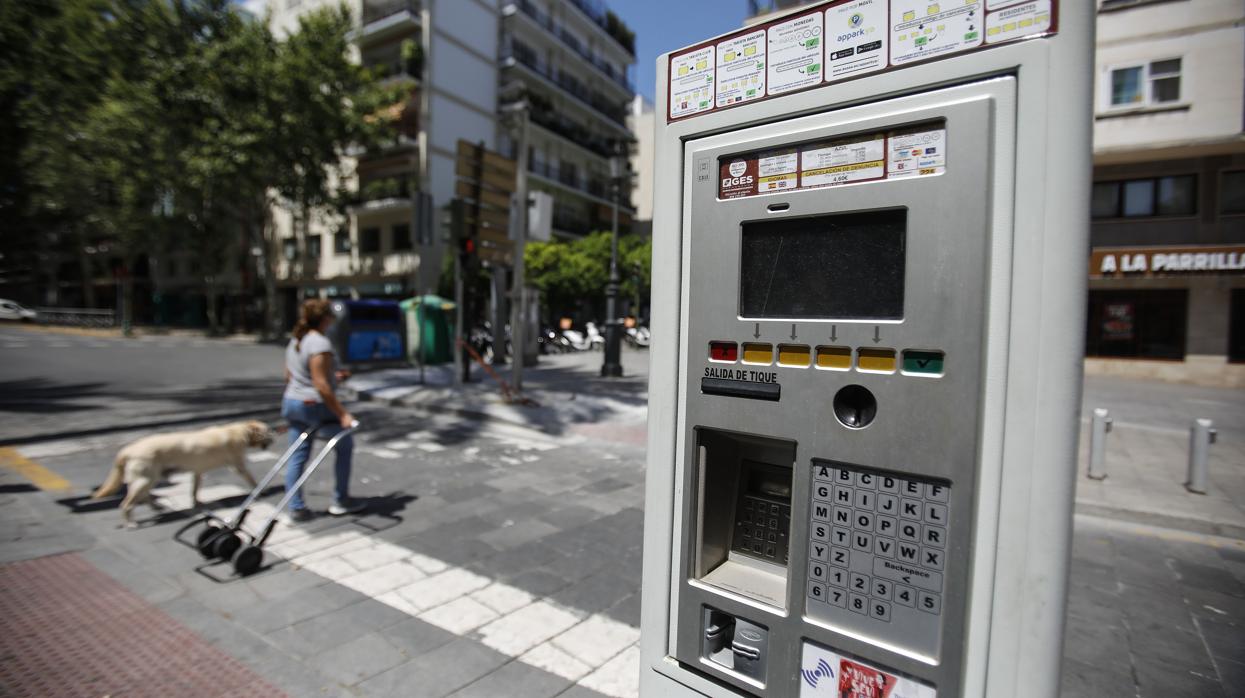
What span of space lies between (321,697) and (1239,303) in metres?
18.5

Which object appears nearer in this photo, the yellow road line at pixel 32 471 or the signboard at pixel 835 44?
the signboard at pixel 835 44

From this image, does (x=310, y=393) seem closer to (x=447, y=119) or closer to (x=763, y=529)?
(x=763, y=529)

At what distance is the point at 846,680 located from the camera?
51.4 inches

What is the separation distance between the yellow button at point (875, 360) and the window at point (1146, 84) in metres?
6.93

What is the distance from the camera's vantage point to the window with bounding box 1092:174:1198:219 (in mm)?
12148

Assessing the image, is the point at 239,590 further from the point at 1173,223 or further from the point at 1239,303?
the point at 1239,303

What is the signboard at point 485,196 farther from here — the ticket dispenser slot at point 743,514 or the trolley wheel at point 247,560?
the ticket dispenser slot at point 743,514

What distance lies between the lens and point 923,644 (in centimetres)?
121

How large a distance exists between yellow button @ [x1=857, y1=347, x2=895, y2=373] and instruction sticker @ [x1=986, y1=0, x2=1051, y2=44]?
61 cm

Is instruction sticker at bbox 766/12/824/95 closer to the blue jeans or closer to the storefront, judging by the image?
the blue jeans

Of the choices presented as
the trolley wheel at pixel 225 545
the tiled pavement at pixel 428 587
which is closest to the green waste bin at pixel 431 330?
the tiled pavement at pixel 428 587

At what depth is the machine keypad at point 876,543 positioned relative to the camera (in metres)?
1.19

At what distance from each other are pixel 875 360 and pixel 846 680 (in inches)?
27.9

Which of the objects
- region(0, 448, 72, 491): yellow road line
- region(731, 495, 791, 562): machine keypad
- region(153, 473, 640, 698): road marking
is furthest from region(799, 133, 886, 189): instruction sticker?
region(0, 448, 72, 491): yellow road line
